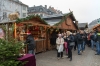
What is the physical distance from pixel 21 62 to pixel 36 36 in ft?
27.0

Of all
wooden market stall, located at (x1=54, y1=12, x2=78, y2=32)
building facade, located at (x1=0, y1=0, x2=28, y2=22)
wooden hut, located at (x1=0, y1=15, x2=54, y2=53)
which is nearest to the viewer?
wooden hut, located at (x1=0, y1=15, x2=54, y2=53)

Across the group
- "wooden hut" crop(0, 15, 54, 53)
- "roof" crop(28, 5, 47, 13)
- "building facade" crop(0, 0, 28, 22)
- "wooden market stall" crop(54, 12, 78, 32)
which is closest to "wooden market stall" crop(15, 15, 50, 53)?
"wooden hut" crop(0, 15, 54, 53)

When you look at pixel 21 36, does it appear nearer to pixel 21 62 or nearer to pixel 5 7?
pixel 21 62

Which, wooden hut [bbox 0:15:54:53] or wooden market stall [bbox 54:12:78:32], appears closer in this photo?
wooden hut [bbox 0:15:54:53]

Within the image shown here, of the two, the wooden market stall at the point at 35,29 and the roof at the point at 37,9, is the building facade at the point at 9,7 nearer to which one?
the roof at the point at 37,9

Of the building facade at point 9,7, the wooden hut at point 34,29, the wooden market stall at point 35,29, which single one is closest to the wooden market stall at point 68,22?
the wooden hut at point 34,29

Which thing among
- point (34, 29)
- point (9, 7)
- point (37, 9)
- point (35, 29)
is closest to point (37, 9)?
point (37, 9)

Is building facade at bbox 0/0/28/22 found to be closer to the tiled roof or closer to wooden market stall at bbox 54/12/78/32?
the tiled roof

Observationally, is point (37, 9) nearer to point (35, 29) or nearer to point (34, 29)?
point (35, 29)

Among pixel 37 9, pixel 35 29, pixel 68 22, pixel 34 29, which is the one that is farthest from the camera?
pixel 37 9

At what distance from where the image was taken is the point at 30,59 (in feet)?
16.9

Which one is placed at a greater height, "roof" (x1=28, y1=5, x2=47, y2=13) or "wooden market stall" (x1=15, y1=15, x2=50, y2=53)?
"roof" (x1=28, y1=5, x2=47, y2=13)

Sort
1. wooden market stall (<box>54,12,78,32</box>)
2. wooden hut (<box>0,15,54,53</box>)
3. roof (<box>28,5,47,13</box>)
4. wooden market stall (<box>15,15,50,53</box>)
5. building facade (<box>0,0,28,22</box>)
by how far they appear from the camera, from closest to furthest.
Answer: wooden hut (<box>0,15,54,53</box>) < wooden market stall (<box>15,15,50,53</box>) < wooden market stall (<box>54,12,78,32</box>) < building facade (<box>0,0,28,22</box>) < roof (<box>28,5,47,13</box>)

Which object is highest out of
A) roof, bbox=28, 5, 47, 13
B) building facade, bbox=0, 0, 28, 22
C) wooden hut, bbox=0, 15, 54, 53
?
roof, bbox=28, 5, 47, 13
